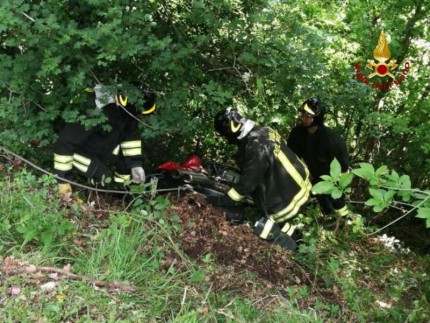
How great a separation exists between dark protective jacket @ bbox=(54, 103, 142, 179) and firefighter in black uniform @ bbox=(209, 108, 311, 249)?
977 mm

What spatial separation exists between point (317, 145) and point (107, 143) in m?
2.54

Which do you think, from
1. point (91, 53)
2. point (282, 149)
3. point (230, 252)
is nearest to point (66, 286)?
point (230, 252)

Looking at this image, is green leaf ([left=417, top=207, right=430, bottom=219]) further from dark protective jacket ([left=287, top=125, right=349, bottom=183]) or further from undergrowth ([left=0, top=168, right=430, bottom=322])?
Answer: dark protective jacket ([left=287, top=125, right=349, bottom=183])

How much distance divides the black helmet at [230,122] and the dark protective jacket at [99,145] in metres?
0.94

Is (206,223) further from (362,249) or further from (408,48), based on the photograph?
(408,48)

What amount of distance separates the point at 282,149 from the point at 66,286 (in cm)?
265

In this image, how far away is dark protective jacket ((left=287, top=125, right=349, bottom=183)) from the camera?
19.0 feet

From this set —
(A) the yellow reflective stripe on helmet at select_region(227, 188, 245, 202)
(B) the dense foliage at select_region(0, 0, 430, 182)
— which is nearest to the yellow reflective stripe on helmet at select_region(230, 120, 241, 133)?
(B) the dense foliage at select_region(0, 0, 430, 182)

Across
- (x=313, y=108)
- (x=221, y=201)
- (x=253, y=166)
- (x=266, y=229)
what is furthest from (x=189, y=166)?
(x=313, y=108)

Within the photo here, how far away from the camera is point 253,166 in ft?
15.0

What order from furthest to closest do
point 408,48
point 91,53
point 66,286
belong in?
point 408,48 → point 91,53 → point 66,286

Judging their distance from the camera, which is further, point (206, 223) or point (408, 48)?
point (408, 48)

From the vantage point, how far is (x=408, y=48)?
20.2 feet

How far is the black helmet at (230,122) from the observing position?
15.2 feet
